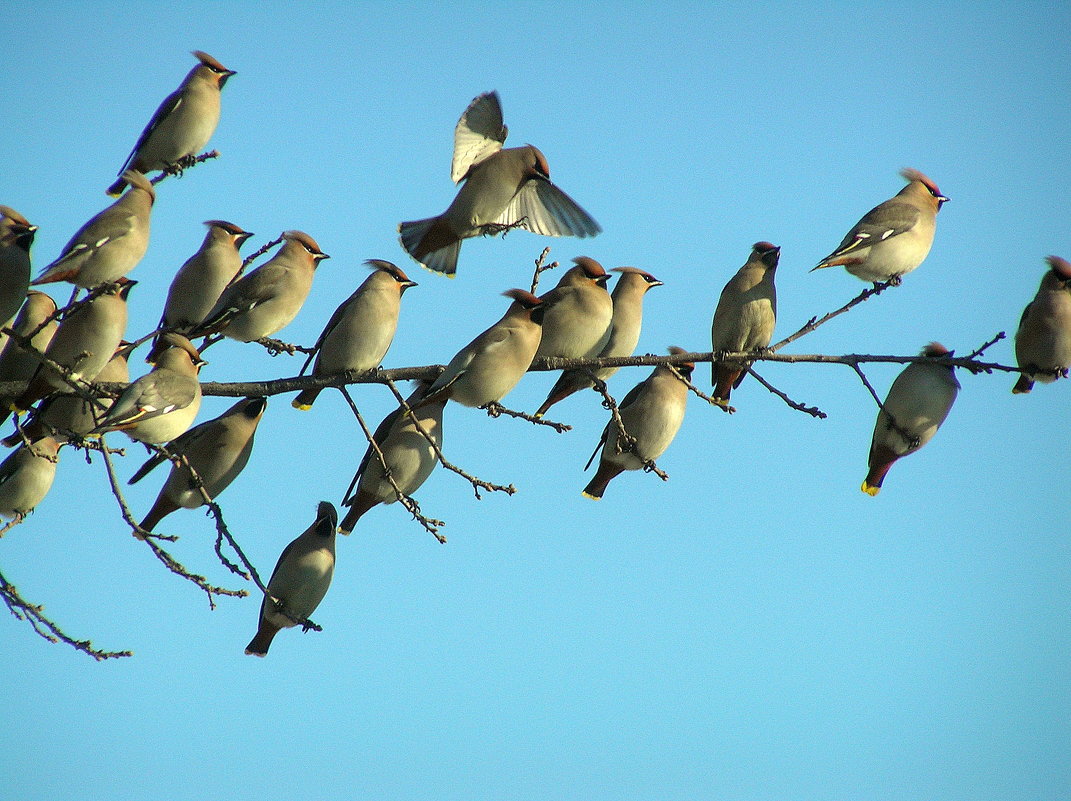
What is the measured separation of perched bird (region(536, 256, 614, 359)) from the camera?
532 cm

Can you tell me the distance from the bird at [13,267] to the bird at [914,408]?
3863 mm

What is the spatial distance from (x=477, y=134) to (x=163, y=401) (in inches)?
100

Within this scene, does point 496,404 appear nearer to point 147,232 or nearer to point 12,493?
point 147,232

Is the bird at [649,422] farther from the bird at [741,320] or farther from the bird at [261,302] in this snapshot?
the bird at [261,302]

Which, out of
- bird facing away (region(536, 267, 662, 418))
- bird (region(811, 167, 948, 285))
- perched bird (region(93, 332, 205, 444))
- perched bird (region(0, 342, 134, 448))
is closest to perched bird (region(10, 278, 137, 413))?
perched bird (region(0, 342, 134, 448))

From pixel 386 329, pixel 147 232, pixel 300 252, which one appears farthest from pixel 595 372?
pixel 147 232

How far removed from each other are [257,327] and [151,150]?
1.14 metres

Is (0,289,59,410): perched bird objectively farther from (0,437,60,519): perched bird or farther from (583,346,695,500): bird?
(583,346,695,500): bird

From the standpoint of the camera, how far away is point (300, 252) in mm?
5508

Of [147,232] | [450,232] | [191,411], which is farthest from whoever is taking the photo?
[450,232]

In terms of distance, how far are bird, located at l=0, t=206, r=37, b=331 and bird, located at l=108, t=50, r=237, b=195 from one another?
878 mm

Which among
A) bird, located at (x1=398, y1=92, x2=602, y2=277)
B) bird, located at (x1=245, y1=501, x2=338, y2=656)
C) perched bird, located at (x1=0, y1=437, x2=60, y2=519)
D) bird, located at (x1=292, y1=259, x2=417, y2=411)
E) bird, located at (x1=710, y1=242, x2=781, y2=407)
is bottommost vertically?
bird, located at (x1=245, y1=501, x2=338, y2=656)

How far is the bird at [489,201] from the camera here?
5688 millimetres

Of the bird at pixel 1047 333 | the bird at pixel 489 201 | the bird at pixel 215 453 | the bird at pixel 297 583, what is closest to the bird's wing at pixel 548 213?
the bird at pixel 489 201
